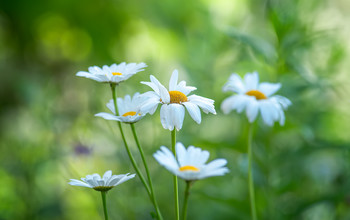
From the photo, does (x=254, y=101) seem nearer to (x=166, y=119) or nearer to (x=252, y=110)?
(x=252, y=110)

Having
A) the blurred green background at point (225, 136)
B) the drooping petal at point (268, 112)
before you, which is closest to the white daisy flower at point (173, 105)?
the drooping petal at point (268, 112)

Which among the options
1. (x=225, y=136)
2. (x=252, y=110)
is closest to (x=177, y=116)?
(x=252, y=110)

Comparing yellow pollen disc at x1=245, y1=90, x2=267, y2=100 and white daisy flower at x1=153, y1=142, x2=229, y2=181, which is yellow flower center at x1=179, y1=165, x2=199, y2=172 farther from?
yellow pollen disc at x1=245, y1=90, x2=267, y2=100

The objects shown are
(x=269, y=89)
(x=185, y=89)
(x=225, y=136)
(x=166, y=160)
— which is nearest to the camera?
(x=166, y=160)

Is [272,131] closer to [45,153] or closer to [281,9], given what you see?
[281,9]

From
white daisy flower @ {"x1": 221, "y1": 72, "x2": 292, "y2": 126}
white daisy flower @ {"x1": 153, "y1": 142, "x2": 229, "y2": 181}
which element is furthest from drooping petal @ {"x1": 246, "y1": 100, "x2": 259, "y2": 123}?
white daisy flower @ {"x1": 153, "y1": 142, "x2": 229, "y2": 181}

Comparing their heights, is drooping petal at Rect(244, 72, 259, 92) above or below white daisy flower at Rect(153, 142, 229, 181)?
above
